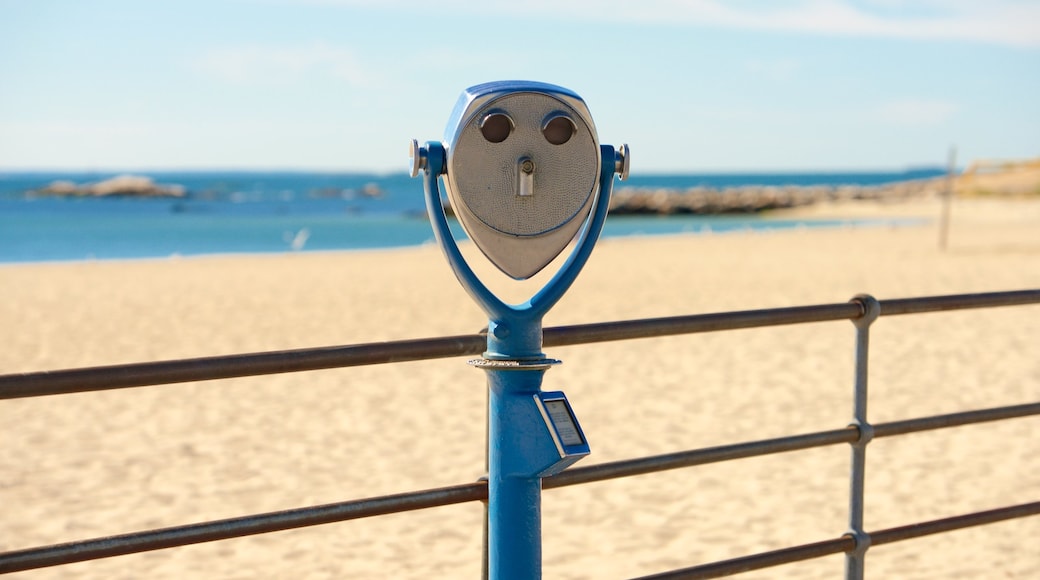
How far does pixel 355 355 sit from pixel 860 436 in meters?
1.24

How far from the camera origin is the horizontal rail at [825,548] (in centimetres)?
236

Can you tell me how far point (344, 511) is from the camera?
1.98m

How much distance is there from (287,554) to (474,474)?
53.3 inches

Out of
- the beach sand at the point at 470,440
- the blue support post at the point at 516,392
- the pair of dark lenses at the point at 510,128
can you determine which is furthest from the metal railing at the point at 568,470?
the beach sand at the point at 470,440

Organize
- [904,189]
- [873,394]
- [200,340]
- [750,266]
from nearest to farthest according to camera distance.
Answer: [873,394] < [200,340] < [750,266] < [904,189]

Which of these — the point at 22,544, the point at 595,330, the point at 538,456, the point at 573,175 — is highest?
the point at 573,175

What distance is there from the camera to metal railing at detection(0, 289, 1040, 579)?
1.76 metres

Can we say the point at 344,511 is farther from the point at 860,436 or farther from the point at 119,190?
the point at 119,190

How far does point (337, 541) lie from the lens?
180 inches

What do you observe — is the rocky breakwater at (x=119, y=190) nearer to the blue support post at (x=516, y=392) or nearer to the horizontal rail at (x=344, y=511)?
the horizontal rail at (x=344, y=511)

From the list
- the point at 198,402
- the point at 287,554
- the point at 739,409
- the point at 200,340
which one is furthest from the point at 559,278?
the point at 200,340

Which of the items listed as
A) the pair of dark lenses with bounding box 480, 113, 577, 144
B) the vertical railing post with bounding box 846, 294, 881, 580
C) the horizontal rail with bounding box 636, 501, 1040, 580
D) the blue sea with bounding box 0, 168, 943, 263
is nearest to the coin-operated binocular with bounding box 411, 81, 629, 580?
the pair of dark lenses with bounding box 480, 113, 577, 144

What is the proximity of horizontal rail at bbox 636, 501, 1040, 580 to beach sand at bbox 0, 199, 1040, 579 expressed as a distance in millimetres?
1424

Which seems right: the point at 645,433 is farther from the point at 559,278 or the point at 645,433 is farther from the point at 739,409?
the point at 559,278
